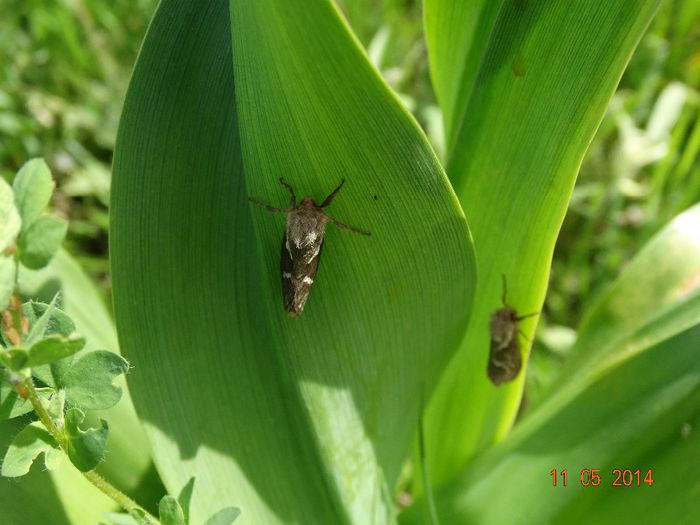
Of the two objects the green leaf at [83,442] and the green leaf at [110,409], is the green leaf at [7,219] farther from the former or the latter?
the green leaf at [110,409]

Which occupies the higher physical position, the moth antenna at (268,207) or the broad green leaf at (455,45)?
the broad green leaf at (455,45)

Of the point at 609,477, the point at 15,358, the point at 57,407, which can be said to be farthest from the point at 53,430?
the point at 609,477

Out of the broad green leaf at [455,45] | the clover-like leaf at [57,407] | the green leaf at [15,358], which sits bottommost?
the clover-like leaf at [57,407]

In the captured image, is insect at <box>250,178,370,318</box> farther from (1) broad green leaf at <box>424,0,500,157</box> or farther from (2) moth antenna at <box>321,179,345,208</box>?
(1) broad green leaf at <box>424,0,500,157</box>

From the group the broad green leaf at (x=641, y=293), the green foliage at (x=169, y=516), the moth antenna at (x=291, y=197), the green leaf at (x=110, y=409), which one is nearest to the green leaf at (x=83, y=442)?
the green foliage at (x=169, y=516)

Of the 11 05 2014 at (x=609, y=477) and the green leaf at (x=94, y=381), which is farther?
the 11 05 2014 at (x=609, y=477)

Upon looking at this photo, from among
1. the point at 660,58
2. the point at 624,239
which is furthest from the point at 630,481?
the point at 660,58

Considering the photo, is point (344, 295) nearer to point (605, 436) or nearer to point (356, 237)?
point (356, 237)
